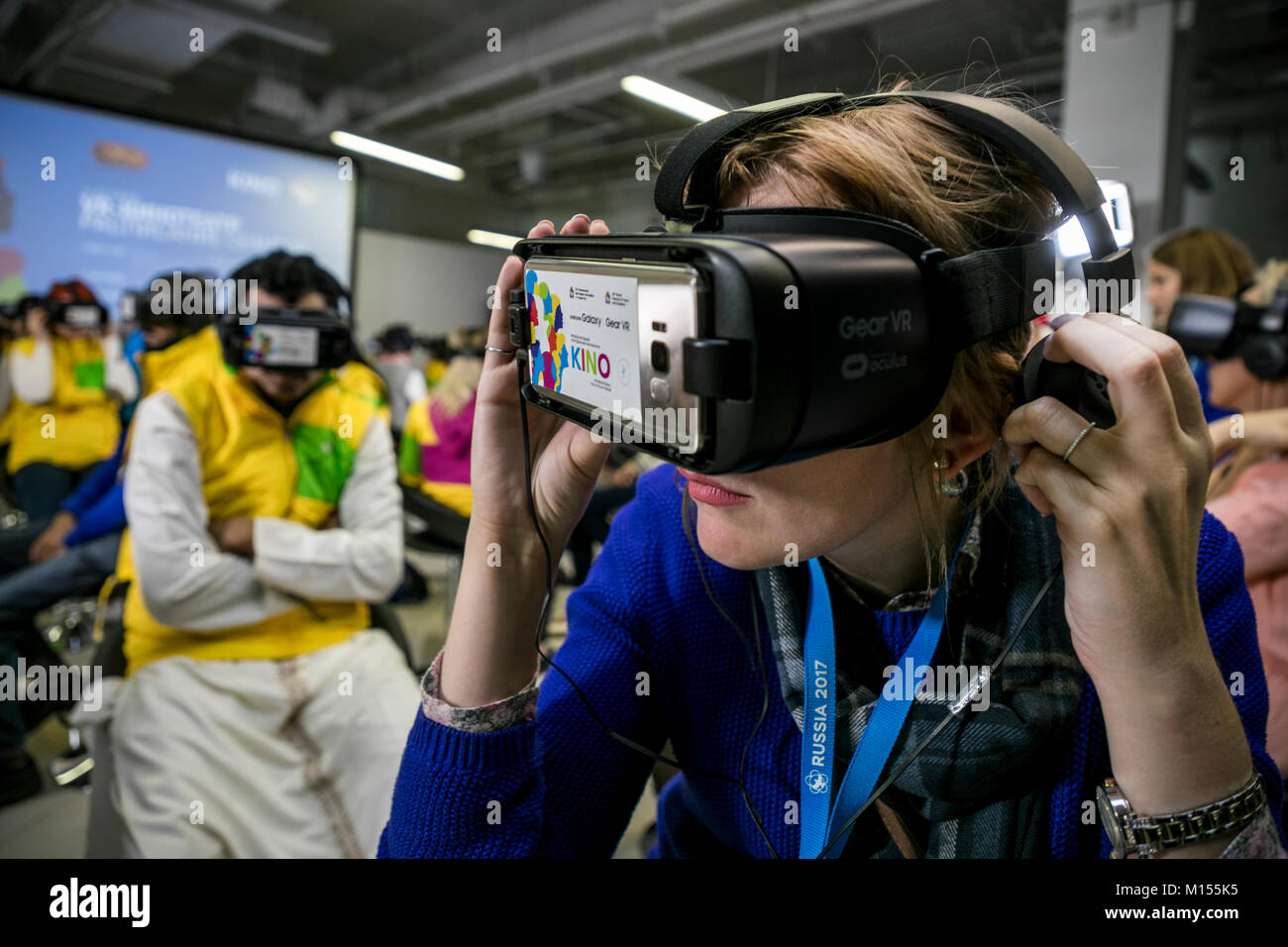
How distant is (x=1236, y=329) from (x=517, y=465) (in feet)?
3.71

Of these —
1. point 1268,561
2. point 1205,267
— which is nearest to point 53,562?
point 1268,561

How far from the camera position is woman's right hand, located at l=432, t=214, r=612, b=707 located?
2.22 ft

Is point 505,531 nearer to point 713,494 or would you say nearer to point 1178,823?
point 713,494

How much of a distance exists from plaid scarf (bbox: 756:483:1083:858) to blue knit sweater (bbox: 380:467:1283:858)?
0.10ft

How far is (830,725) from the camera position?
0.67 meters

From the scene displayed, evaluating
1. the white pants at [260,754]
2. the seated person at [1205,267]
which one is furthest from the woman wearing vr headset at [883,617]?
the seated person at [1205,267]

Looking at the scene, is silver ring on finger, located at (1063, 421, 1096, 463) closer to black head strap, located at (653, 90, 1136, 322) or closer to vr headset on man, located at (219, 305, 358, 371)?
black head strap, located at (653, 90, 1136, 322)

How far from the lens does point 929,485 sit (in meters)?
0.62

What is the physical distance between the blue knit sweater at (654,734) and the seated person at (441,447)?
2.30 m

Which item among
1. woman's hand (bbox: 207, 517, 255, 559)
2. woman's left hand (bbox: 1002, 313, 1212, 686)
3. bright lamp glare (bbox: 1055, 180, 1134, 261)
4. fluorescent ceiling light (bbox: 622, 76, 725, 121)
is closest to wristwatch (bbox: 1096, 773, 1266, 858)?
woman's left hand (bbox: 1002, 313, 1212, 686)

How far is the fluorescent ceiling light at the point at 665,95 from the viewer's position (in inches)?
188

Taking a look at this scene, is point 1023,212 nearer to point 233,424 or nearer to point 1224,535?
point 1224,535
